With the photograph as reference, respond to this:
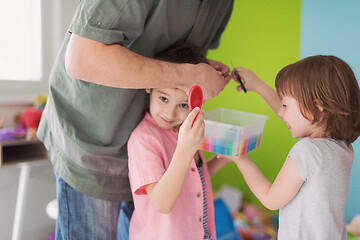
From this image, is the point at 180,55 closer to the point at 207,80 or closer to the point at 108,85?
the point at 207,80

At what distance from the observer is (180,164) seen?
709 millimetres

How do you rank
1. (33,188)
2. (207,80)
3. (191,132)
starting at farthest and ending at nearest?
(33,188) < (207,80) < (191,132)

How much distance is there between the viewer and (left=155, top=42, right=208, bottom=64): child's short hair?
889 millimetres

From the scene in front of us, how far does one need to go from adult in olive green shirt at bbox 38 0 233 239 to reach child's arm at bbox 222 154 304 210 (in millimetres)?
207

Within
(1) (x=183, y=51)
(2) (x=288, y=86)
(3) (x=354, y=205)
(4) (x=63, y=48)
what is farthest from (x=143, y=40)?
(3) (x=354, y=205)

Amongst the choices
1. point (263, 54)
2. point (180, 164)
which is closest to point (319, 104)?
point (180, 164)

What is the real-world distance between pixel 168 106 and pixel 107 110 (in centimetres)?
16

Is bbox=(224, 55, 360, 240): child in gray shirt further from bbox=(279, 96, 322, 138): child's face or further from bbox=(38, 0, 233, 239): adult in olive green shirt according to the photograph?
bbox=(38, 0, 233, 239): adult in olive green shirt

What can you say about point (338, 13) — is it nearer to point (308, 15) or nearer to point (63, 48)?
point (308, 15)

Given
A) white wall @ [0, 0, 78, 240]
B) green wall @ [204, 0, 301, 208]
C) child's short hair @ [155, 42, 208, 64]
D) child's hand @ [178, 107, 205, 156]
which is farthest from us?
white wall @ [0, 0, 78, 240]

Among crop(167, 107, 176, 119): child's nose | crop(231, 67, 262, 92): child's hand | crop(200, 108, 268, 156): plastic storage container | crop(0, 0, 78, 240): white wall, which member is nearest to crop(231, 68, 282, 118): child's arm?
crop(231, 67, 262, 92): child's hand

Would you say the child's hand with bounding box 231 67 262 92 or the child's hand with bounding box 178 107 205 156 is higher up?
the child's hand with bounding box 231 67 262 92

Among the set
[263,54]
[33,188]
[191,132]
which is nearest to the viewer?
[191,132]

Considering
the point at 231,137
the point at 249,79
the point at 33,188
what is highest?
the point at 249,79
